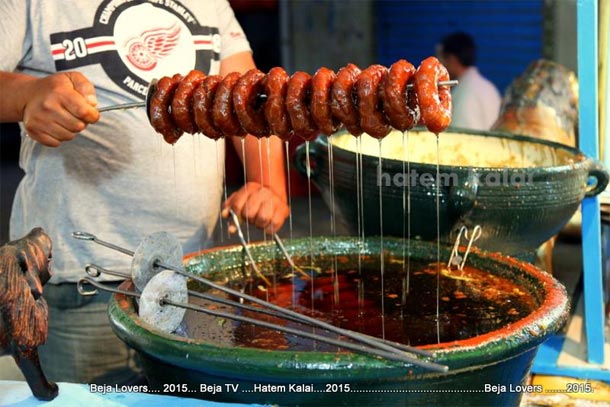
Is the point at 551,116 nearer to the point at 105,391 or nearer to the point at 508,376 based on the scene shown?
the point at 508,376

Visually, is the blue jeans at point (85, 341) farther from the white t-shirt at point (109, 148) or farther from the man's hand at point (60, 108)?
the man's hand at point (60, 108)

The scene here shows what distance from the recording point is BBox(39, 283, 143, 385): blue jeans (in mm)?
3225

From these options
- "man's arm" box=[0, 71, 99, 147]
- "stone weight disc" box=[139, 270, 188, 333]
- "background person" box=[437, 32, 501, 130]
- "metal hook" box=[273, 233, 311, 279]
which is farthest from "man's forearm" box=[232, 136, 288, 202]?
"background person" box=[437, 32, 501, 130]

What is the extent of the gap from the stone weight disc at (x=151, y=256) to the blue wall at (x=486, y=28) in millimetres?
8447

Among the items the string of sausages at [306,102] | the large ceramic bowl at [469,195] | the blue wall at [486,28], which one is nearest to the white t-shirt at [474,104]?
the blue wall at [486,28]

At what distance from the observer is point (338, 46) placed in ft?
36.7

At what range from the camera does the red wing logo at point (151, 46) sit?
323 cm

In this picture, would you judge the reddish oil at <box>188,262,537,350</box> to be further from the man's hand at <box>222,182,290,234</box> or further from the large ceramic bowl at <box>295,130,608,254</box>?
the man's hand at <box>222,182,290,234</box>

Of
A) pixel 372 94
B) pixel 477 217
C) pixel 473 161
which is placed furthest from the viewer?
pixel 473 161

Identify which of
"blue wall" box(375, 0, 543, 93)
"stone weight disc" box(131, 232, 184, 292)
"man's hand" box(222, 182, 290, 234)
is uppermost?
"blue wall" box(375, 0, 543, 93)

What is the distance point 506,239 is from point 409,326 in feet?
3.56

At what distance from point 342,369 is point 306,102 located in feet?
2.96

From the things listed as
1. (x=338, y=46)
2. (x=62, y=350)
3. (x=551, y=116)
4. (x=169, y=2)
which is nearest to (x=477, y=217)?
(x=169, y=2)

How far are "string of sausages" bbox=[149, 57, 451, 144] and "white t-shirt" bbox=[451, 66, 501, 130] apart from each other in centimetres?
502
